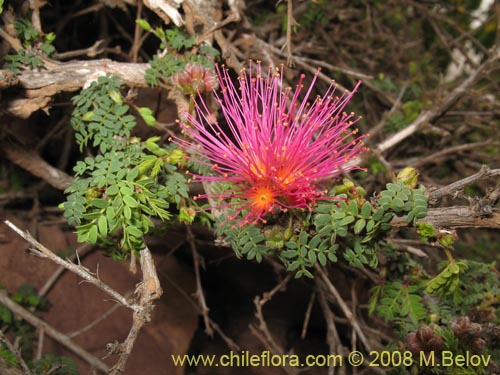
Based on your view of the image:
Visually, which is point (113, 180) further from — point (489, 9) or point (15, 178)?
point (489, 9)

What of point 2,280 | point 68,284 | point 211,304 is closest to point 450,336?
point 211,304

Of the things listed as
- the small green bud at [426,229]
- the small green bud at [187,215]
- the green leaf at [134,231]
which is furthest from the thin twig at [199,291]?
the small green bud at [426,229]

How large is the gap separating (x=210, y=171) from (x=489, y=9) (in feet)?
10.1

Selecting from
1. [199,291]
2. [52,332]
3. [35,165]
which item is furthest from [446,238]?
[35,165]

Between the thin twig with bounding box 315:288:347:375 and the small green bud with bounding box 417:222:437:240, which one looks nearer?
the small green bud with bounding box 417:222:437:240

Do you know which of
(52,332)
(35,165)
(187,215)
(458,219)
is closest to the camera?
(458,219)

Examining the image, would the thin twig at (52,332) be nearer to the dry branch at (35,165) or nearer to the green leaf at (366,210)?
the dry branch at (35,165)

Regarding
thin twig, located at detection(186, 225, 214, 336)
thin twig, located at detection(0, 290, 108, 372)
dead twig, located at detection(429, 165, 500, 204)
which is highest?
dead twig, located at detection(429, 165, 500, 204)

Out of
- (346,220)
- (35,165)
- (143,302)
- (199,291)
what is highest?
(346,220)

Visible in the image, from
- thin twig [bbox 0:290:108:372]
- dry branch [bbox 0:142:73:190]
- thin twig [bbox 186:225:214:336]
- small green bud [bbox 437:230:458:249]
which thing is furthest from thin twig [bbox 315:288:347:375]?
dry branch [bbox 0:142:73:190]

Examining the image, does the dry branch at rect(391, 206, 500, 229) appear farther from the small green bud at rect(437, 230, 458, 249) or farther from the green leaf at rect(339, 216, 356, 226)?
the green leaf at rect(339, 216, 356, 226)

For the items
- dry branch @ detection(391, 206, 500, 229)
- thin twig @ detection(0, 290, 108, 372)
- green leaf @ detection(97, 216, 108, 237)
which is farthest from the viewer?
thin twig @ detection(0, 290, 108, 372)

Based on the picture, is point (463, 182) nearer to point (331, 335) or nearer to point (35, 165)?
point (331, 335)

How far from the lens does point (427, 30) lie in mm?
3771
